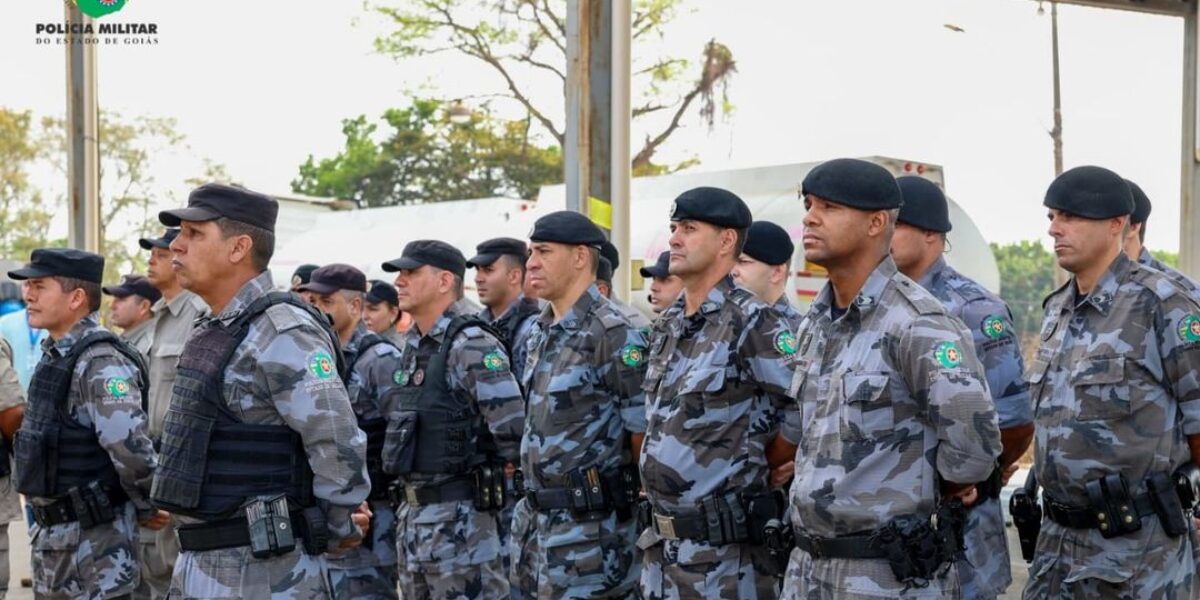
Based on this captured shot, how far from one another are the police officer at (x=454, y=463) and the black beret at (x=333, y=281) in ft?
4.87

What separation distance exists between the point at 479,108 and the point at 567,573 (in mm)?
29552

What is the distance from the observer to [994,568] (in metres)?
5.67

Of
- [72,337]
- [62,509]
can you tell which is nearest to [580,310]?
[72,337]

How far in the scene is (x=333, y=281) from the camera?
8.26 m

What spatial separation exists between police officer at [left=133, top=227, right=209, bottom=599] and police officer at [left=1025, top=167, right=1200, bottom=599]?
4.73 metres

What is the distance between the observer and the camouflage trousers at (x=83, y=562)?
21.0 ft

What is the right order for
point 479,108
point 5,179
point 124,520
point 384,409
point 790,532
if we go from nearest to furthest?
point 790,532, point 124,520, point 384,409, point 5,179, point 479,108

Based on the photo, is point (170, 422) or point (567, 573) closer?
point (170, 422)

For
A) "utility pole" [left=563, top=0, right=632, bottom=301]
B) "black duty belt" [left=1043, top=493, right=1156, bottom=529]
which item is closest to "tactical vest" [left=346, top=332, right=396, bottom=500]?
"utility pole" [left=563, top=0, right=632, bottom=301]

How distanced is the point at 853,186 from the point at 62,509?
4.01 metres

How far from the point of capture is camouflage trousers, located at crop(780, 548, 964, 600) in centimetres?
412

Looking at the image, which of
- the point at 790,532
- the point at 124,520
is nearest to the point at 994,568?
the point at 790,532

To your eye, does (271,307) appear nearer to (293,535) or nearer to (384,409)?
(293,535)

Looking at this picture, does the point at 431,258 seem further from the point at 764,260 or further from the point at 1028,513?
the point at 1028,513
